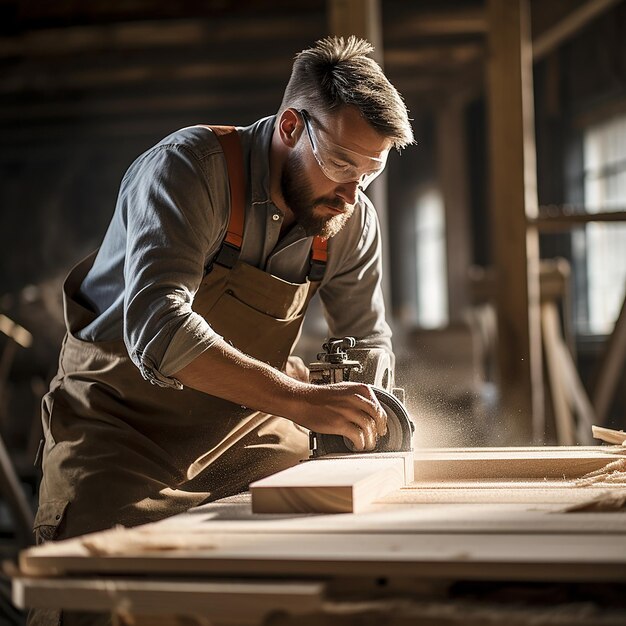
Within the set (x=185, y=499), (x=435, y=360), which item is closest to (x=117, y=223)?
(x=185, y=499)

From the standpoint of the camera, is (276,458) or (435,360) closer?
(276,458)

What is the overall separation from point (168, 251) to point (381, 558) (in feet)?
4.00

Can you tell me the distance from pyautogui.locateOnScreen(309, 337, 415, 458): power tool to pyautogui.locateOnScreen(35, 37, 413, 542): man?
0.24 feet

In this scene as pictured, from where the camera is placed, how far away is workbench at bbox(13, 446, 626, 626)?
135 cm

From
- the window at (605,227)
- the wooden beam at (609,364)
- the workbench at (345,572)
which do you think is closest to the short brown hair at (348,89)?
the workbench at (345,572)

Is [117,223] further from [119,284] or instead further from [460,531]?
[460,531]

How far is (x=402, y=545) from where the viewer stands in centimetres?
148

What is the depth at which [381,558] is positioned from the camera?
1.39m

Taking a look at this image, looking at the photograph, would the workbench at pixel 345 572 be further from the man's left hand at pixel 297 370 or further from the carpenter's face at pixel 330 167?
the man's left hand at pixel 297 370

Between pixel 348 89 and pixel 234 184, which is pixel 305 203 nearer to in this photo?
pixel 234 184

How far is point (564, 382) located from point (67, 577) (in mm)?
4913

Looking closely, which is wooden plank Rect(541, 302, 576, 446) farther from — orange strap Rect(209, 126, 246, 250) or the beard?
orange strap Rect(209, 126, 246, 250)

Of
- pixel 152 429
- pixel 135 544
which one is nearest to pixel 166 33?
pixel 152 429

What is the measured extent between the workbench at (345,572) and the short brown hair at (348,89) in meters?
1.26
